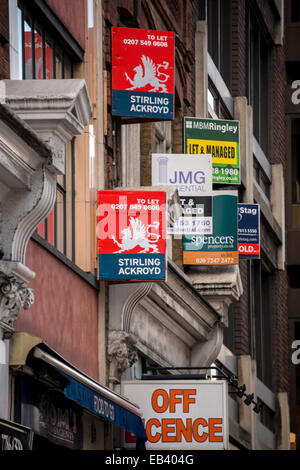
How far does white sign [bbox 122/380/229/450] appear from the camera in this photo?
20531mm

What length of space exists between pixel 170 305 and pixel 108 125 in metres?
3.77

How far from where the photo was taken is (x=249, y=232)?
30641 millimetres

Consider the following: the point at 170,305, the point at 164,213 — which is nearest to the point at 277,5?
the point at 170,305

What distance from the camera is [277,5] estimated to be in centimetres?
4247

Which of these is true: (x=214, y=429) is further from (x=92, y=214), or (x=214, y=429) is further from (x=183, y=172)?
(x=183, y=172)

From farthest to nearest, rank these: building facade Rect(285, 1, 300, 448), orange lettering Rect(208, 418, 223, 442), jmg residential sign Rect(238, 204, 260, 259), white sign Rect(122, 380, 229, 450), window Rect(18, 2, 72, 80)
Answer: building facade Rect(285, 1, 300, 448), jmg residential sign Rect(238, 204, 260, 259), orange lettering Rect(208, 418, 223, 442), white sign Rect(122, 380, 229, 450), window Rect(18, 2, 72, 80)

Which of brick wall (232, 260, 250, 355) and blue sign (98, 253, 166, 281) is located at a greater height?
brick wall (232, 260, 250, 355)

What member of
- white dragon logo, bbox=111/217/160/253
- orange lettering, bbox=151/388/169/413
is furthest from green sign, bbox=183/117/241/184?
white dragon logo, bbox=111/217/160/253

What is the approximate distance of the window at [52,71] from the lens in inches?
656

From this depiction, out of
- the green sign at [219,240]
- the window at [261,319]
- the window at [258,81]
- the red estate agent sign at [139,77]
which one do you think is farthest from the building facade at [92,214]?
the window at [258,81]

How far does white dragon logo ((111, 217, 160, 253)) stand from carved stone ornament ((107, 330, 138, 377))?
63.1 inches

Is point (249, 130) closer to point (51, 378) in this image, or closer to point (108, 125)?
point (108, 125)

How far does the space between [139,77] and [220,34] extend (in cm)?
1525

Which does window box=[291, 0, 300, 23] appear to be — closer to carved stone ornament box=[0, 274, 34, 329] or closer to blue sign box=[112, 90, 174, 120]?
blue sign box=[112, 90, 174, 120]
